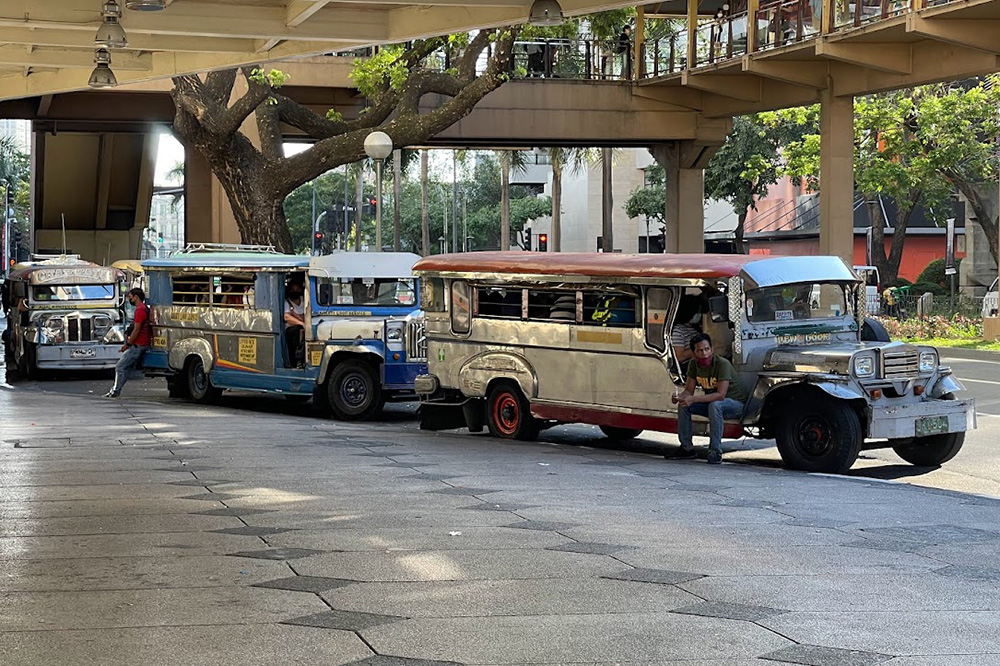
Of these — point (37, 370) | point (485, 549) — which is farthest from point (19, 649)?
point (37, 370)

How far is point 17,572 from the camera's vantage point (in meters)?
8.53

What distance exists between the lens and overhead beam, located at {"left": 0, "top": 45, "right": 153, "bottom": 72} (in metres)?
17.4

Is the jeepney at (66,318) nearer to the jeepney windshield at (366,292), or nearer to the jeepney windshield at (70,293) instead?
the jeepney windshield at (70,293)

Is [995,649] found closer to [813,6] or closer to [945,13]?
[945,13]

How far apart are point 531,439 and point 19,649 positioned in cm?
1136

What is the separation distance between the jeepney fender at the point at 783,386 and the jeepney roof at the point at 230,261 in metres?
8.47

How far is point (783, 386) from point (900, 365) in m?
1.17

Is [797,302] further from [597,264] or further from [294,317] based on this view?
[294,317]

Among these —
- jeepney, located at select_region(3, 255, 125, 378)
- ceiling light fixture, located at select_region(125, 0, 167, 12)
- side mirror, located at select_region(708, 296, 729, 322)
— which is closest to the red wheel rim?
side mirror, located at select_region(708, 296, 729, 322)

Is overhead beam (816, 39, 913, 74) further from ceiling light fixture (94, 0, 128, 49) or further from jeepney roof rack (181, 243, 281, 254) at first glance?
ceiling light fixture (94, 0, 128, 49)

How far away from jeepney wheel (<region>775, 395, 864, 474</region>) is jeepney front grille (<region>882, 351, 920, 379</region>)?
0.61 m

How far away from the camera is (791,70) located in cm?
3406

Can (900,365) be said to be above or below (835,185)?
below

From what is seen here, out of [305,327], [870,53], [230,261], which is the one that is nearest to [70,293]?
[230,261]
